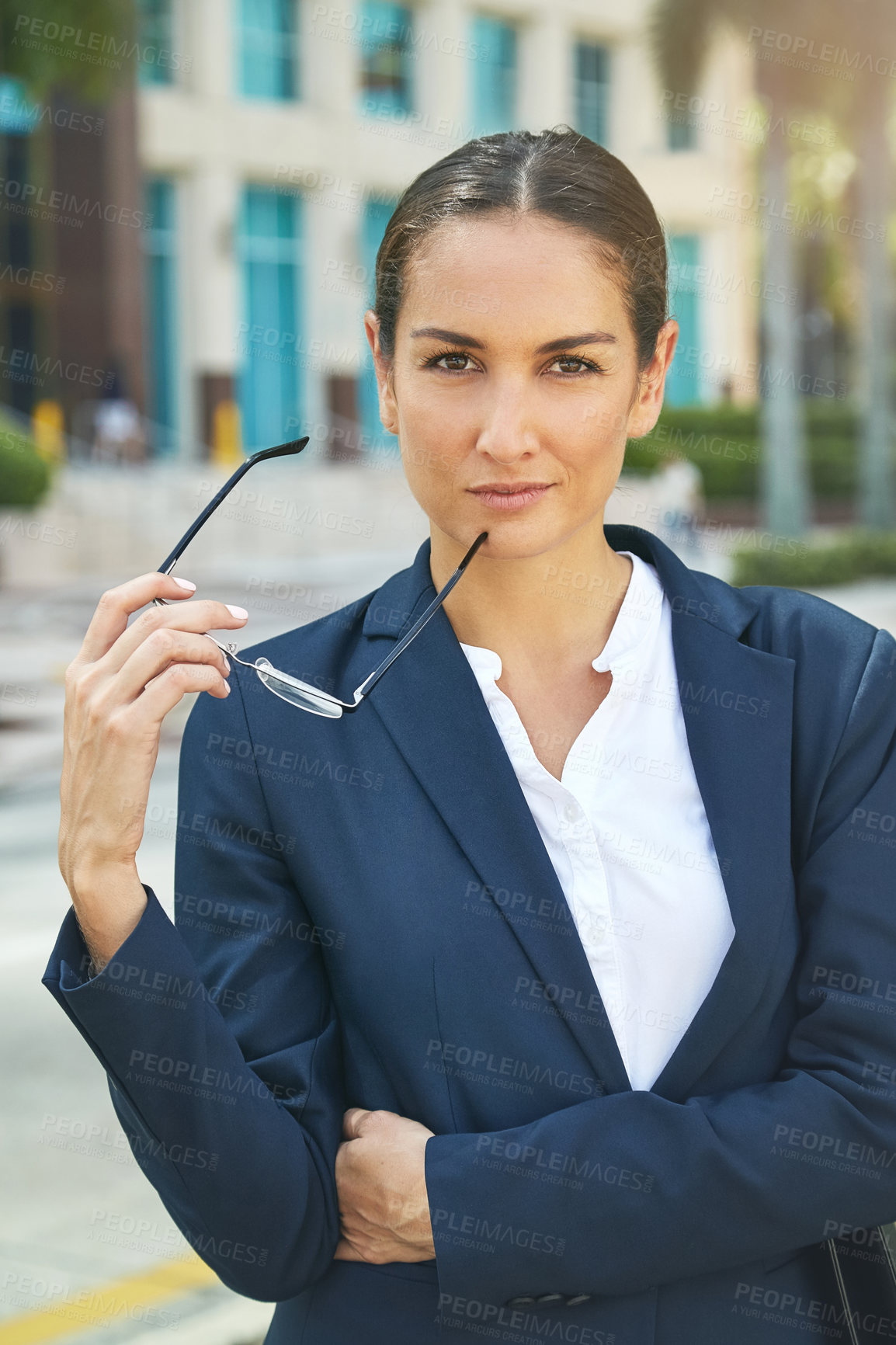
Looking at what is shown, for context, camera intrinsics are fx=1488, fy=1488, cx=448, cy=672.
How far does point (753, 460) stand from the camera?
2588 cm

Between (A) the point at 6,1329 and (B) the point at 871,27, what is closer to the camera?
(A) the point at 6,1329

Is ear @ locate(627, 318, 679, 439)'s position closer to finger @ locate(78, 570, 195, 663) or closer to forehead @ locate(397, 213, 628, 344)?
forehead @ locate(397, 213, 628, 344)

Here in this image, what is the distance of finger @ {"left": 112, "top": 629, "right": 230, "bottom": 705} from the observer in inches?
56.9

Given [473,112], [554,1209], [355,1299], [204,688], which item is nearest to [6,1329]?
[355,1299]

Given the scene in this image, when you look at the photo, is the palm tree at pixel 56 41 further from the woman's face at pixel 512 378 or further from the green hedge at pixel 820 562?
the woman's face at pixel 512 378

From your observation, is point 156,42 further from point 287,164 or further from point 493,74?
point 493,74

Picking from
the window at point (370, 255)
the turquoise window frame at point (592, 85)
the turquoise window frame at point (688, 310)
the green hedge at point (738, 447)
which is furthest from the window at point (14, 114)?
the turquoise window frame at point (688, 310)

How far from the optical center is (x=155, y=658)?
1.45m

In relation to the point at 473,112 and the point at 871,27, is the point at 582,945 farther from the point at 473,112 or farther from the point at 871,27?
the point at 473,112

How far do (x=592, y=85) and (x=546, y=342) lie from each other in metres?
32.4

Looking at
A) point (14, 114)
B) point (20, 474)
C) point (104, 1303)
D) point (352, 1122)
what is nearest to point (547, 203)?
point (352, 1122)

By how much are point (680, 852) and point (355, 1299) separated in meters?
0.62

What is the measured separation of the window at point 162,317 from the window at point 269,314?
1259 mm

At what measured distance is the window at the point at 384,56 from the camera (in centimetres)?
2814
